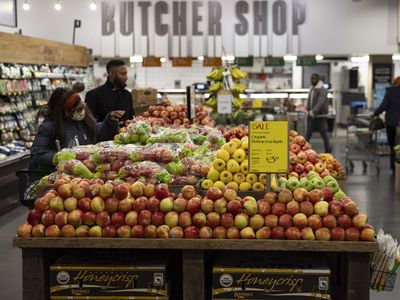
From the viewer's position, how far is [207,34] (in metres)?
13.1

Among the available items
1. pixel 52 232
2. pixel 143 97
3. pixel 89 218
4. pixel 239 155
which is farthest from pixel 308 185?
pixel 143 97

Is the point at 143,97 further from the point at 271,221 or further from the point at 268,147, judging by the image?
A: the point at 271,221

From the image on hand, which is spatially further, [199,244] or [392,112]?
[392,112]

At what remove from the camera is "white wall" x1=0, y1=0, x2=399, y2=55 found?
13.1 metres

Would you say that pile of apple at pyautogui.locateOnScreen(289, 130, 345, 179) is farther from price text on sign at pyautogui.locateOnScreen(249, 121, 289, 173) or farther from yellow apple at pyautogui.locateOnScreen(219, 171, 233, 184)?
price text on sign at pyautogui.locateOnScreen(249, 121, 289, 173)

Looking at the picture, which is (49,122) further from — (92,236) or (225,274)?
(225,274)

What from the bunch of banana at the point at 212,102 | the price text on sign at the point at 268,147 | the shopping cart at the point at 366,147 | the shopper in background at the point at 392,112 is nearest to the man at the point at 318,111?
the shopping cart at the point at 366,147

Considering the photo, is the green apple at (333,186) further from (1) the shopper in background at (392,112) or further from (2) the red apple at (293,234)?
(1) the shopper in background at (392,112)

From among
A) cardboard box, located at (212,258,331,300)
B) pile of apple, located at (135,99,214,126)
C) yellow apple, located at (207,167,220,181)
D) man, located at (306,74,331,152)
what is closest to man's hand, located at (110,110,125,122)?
pile of apple, located at (135,99,214,126)

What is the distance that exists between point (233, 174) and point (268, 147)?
431 mm

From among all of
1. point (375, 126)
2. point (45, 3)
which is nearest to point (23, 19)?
point (45, 3)

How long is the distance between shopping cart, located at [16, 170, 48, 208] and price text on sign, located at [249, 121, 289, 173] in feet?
7.21

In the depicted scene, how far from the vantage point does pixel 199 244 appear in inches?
135

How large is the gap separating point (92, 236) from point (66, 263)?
220mm
